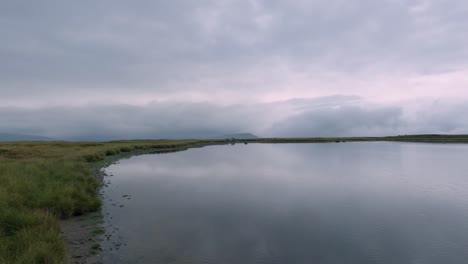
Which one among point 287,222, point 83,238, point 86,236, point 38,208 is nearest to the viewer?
point 83,238

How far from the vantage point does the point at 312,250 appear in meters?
13.3

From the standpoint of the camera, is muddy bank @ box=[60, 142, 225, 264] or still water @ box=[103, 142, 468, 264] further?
still water @ box=[103, 142, 468, 264]

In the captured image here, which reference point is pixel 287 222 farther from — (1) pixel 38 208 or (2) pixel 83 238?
(1) pixel 38 208

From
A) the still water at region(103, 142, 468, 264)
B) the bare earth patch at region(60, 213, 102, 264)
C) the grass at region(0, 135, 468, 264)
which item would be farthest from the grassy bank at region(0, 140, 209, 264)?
the still water at region(103, 142, 468, 264)

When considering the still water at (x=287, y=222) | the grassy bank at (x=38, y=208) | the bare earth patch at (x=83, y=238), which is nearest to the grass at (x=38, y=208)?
the grassy bank at (x=38, y=208)

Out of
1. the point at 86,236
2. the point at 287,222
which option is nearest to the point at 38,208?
the point at 86,236

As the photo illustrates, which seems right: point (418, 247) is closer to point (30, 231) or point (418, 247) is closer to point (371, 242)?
point (371, 242)

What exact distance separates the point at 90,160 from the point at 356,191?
135 feet

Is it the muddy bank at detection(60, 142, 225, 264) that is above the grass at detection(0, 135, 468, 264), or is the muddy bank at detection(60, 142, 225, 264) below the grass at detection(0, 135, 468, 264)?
below

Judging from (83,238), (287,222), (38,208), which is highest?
(38,208)

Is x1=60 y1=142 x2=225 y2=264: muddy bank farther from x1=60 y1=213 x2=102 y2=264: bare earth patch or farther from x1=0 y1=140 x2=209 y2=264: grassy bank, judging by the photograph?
x1=0 y1=140 x2=209 y2=264: grassy bank

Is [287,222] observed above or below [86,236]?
below

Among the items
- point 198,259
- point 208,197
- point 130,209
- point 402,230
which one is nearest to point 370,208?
point 402,230

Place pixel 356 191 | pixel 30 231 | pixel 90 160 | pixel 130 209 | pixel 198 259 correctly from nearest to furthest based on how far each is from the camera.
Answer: pixel 30 231, pixel 198 259, pixel 130 209, pixel 356 191, pixel 90 160
